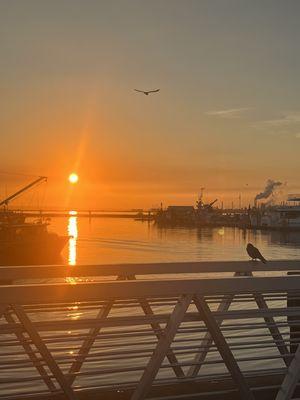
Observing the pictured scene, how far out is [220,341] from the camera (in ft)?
16.8

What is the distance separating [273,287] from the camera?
17.1 feet

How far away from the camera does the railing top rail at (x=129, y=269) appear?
20.4ft

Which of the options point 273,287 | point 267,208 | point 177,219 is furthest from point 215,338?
point 177,219

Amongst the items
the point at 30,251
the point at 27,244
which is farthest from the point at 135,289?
the point at 27,244

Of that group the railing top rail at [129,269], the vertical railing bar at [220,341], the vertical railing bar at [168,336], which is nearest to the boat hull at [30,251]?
the railing top rail at [129,269]

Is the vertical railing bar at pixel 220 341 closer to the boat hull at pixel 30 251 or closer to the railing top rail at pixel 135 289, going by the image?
the railing top rail at pixel 135 289

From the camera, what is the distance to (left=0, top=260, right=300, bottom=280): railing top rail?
6223mm

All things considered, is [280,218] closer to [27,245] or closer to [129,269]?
[27,245]

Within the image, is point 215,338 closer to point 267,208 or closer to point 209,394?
point 209,394

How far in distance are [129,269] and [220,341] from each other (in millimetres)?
1709

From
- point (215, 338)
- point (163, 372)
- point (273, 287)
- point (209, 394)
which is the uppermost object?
point (273, 287)

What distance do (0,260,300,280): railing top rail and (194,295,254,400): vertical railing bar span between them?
1.52 m

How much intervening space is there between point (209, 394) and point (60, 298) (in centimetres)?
211

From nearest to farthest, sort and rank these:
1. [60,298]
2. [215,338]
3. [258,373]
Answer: [60,298] < [215,338] < [258,373]
